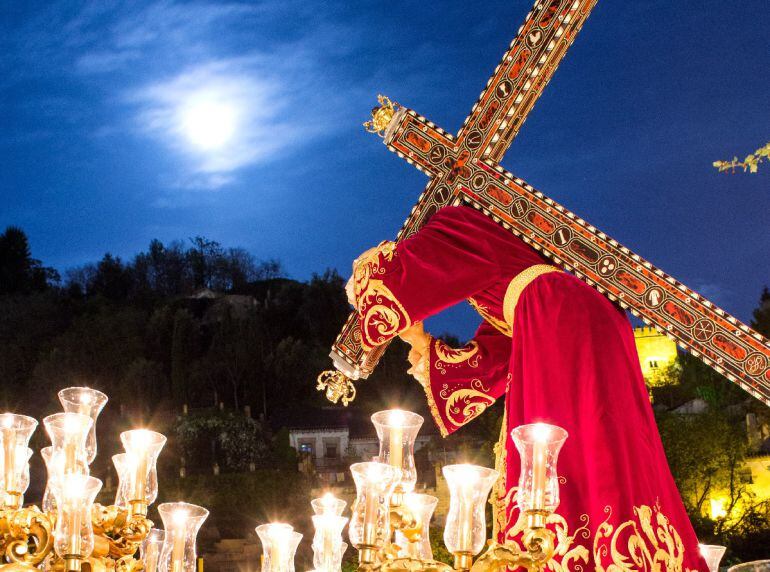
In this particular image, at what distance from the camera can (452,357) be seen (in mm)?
3895

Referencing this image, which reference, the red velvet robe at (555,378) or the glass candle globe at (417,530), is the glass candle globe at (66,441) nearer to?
the glass candle globe at (417,530)

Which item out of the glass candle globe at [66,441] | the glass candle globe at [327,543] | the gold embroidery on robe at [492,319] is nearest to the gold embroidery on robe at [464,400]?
the gold embroidery on robe at [492,319]

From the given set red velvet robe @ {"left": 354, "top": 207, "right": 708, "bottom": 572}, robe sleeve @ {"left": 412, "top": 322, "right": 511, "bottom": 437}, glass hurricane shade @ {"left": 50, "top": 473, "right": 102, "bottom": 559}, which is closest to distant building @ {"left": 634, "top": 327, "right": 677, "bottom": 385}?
robe sleeve @ {"left": 412, "top": 322, "right": 511, "bottom": 437}

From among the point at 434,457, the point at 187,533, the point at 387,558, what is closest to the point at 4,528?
the point at 187,533

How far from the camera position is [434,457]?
29.5 meters

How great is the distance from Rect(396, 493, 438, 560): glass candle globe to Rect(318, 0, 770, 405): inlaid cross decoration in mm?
1123

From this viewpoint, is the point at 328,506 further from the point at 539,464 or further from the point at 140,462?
the point at 539,464

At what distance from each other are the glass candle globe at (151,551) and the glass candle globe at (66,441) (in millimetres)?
561

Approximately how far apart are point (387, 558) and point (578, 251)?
1.50 m

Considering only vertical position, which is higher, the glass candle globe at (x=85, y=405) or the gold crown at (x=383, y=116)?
the gold crown at (x=383, y=116)

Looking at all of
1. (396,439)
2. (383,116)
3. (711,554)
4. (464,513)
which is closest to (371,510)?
(464,513)

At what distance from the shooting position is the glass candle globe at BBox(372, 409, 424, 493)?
8.97ft

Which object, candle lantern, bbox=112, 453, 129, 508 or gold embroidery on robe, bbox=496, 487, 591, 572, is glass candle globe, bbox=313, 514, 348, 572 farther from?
candle lantern, bbox=112, 453, 129, 508

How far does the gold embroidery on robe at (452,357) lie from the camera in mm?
3893
